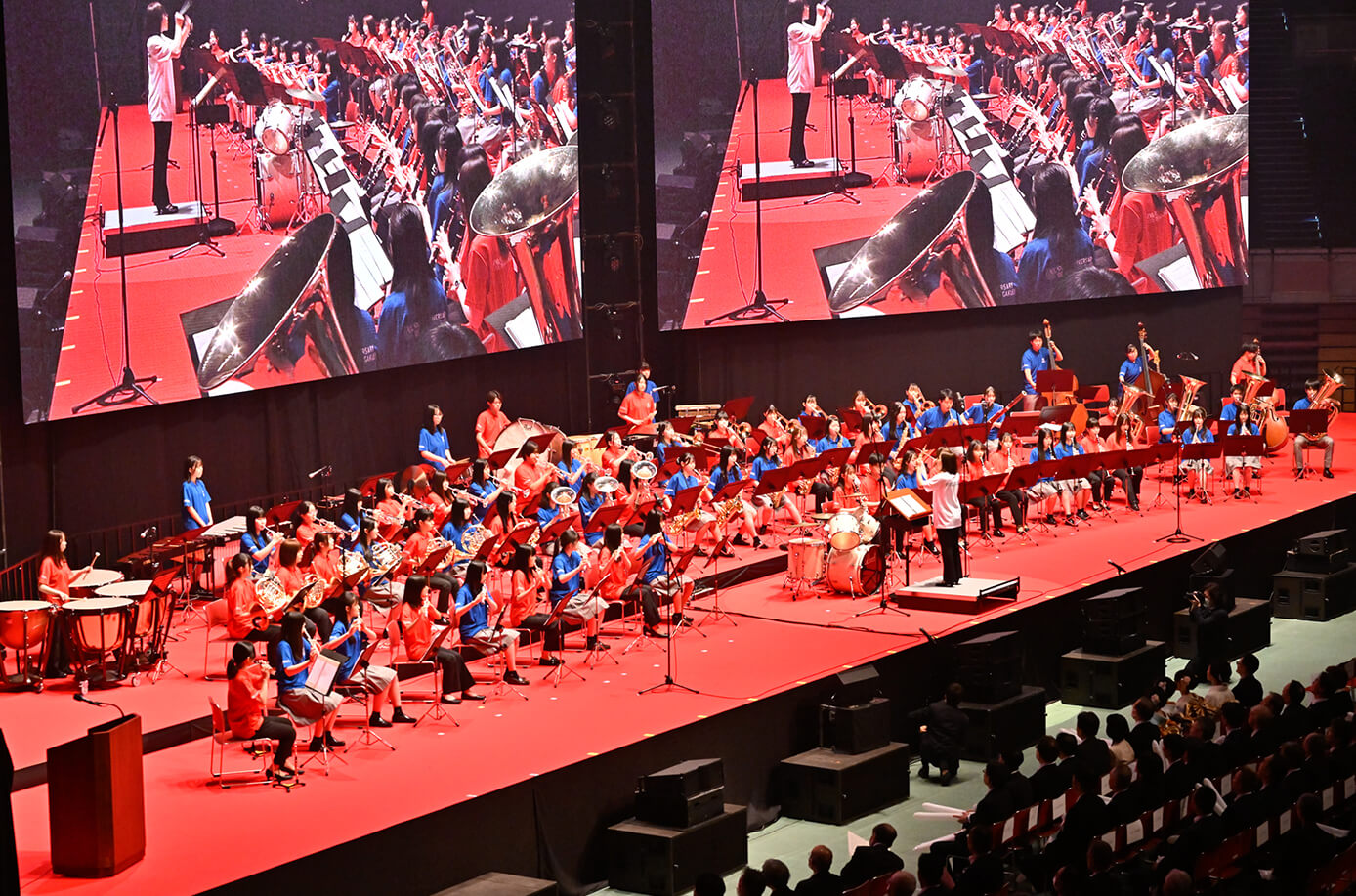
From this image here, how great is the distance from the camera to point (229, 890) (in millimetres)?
10758

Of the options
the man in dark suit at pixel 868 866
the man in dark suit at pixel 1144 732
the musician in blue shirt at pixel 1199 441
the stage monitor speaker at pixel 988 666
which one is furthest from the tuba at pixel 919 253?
the man in dark suit at pixel 868 866

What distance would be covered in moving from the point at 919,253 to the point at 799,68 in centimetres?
361

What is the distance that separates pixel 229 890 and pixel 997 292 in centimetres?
2031

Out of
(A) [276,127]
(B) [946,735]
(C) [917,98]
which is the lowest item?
(B) [946,735]

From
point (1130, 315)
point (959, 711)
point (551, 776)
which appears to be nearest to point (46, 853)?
point (551, 776)

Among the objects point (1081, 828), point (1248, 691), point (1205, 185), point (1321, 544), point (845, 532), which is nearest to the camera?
point (1081, 828)

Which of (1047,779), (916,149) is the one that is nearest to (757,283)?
(916,149)

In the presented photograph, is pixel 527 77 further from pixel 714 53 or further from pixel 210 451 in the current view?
pixel 210 451

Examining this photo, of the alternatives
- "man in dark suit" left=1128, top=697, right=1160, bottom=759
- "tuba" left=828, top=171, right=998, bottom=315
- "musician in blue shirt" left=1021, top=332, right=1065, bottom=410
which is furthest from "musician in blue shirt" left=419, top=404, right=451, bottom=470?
"man in dark suit" left=1128, top=697, right=1160, bottom=759

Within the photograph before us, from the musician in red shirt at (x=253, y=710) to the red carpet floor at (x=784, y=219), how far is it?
13.6 m

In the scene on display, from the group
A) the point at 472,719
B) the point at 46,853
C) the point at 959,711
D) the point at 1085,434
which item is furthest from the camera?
the point at 1085,434

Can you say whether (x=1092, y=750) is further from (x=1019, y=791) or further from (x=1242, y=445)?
(x=1242, y=445)

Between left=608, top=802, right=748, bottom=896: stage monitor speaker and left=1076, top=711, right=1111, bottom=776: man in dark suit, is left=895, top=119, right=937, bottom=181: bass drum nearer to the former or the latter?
left=1076, top=711, right=1111, bottom=776: man in dark suit

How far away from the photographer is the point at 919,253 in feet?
90.9
